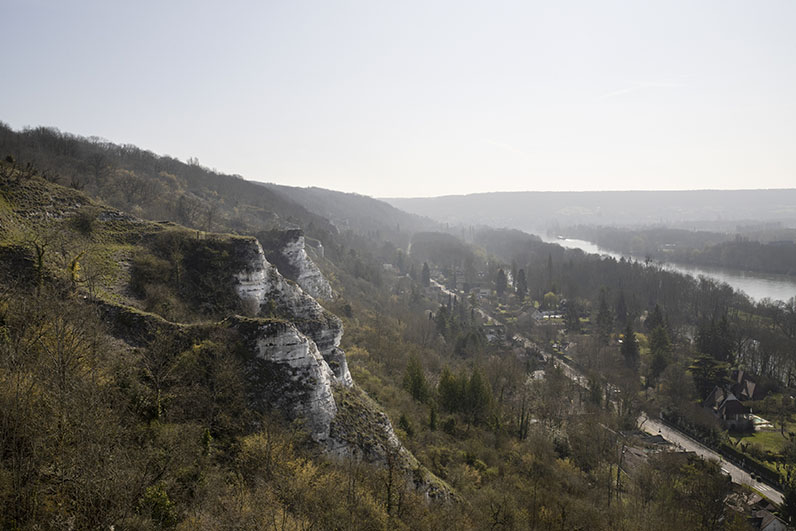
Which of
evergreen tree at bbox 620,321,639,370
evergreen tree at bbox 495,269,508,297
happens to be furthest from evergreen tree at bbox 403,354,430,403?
evergreen tree at bbox 495,269,508,297

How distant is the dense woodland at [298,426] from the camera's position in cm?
1055

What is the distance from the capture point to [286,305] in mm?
28266

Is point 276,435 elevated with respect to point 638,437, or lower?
elevated

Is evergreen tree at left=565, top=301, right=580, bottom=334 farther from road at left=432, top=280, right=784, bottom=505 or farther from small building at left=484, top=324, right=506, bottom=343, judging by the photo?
road at left=432, top=280, right=784, bottom=505

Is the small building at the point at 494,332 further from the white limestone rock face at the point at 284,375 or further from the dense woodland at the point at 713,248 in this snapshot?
the dense woodland at the point at 713,248

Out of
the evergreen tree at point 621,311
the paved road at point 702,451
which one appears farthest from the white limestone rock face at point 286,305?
the evergreen tree at point 621,311

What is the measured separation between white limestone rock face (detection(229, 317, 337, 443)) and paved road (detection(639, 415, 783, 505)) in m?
31.7

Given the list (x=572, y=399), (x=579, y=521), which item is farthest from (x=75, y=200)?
(x=572, y=399)

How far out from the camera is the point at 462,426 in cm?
3262

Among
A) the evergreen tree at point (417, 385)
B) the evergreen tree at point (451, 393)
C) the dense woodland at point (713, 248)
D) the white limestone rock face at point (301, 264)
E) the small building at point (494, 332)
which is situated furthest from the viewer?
the dense woodland at point (713, 248)

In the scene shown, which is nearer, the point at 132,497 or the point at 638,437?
the point at 132,497

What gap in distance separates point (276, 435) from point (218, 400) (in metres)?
2.81

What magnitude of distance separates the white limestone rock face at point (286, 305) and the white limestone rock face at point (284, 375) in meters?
6.63

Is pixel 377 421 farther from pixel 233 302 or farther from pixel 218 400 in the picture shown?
pixel 233 302
